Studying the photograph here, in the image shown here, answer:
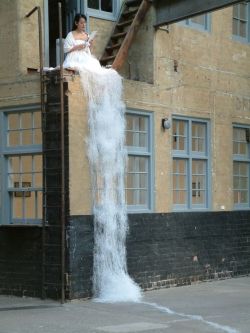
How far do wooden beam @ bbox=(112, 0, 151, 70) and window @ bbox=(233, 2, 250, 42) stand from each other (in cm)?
317

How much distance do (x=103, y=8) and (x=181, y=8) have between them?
1718mm

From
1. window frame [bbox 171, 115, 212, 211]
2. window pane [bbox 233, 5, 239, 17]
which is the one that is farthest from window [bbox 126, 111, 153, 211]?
window pane [bbox 233, 5, 239, 17]

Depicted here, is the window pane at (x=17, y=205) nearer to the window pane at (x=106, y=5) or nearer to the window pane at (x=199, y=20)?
the window pane at (x=106, y=5)

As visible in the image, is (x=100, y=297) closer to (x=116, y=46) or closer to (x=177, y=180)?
(x=177, y=180)

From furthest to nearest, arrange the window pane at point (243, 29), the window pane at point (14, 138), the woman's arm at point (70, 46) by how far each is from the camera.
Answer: the window pane at point (243, 29) → the window pane at point (14, 138) → the woman's arm at point (70, 46)

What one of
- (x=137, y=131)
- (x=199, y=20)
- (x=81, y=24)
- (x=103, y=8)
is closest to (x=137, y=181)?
(x=137, y=131)

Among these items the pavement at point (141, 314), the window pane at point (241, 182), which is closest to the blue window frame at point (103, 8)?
the window pane at point (241, 182)

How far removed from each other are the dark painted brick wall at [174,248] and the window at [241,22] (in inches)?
166

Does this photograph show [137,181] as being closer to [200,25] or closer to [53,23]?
[53,23]

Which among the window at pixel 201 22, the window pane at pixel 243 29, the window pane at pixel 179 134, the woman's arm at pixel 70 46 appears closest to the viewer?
the woman's arm at pixel 70 46

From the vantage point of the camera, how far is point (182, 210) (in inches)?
559

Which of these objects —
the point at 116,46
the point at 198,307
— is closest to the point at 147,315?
the point at 198,307

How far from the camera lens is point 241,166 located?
52.6 feet

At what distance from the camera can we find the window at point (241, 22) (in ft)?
52.6
